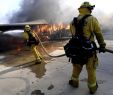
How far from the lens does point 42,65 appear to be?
398 inches

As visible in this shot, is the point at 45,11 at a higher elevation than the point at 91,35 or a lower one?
higher

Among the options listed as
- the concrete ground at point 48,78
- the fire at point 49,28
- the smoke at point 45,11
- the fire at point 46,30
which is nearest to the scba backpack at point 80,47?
the concrete ground at point 48,78

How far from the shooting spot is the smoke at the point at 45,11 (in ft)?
82.5

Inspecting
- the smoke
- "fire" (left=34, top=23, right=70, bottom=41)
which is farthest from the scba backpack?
the smoke

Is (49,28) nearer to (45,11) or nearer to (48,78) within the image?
(45,11)

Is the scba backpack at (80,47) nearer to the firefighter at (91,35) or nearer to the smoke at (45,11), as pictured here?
the firefighter at (91,35)

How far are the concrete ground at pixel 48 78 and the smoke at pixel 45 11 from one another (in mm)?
14703

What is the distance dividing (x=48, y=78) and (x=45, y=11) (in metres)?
19.1

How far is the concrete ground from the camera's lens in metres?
6.82

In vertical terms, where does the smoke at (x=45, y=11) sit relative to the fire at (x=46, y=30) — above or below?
above

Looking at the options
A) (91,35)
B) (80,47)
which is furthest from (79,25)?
(80,47)

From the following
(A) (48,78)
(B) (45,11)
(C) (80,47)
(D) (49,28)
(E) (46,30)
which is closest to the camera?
(C) (80,47)

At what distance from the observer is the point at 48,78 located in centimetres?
805

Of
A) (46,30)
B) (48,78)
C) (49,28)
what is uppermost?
(49,28)
